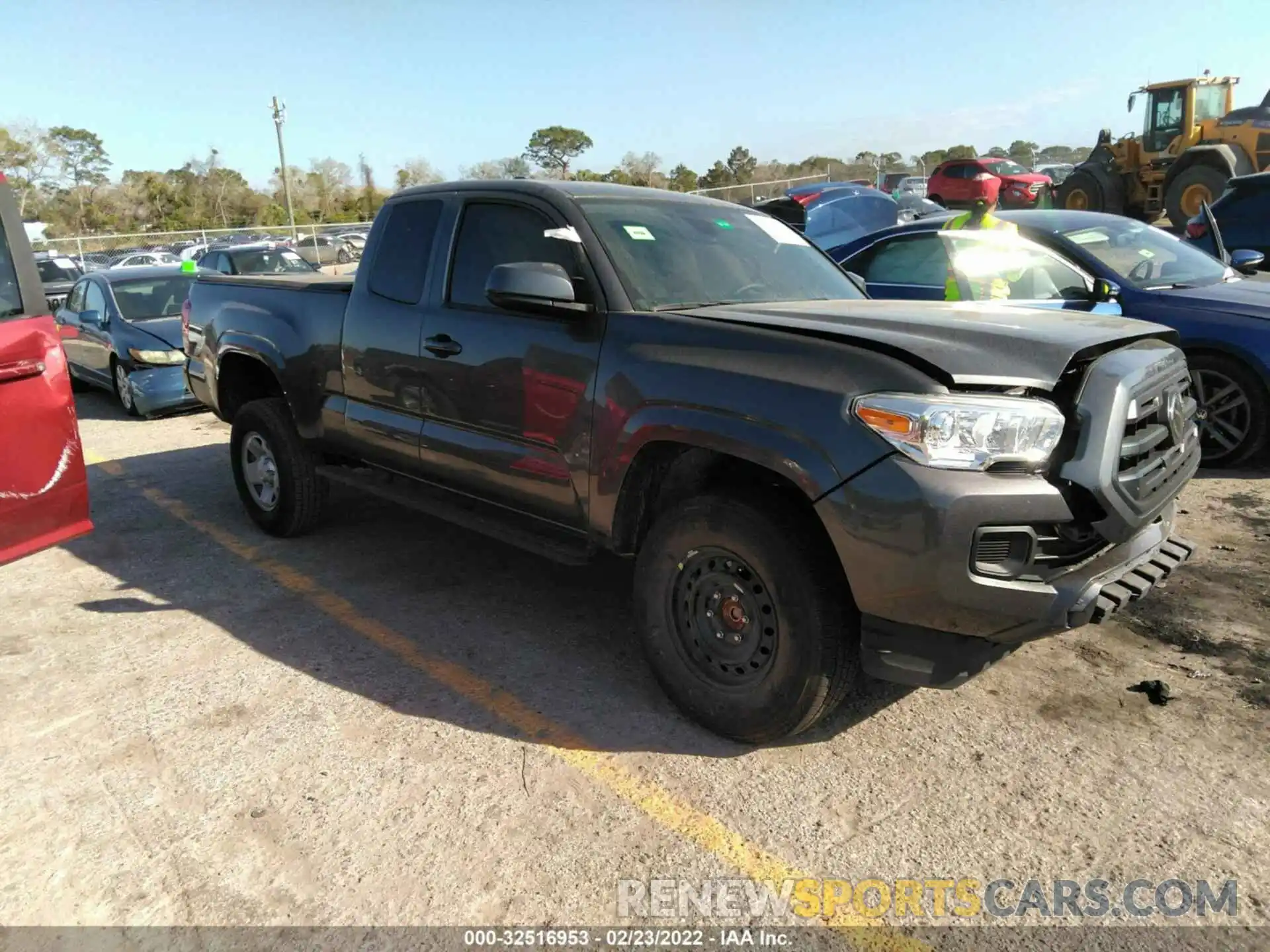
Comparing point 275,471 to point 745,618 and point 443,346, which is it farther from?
point 745,618

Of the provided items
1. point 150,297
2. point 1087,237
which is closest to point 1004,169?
point 1087,237

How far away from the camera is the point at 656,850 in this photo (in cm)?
269

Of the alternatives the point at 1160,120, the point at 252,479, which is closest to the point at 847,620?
the point at 252,479

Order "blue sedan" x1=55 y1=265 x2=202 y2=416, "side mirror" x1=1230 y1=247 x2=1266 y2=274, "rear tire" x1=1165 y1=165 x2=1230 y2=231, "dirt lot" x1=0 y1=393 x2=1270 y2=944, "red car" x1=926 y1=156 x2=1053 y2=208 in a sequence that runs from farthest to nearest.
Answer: "red car" x1=926 y1=156 x2=1053 y2=208 < "rear tire" x1=1165 y1=165 x2=1230 y2=231 < "blue sedan" x1=55 y1=265 x2=202 y2=416 < "side mirror" x1=1230 y1=247 x2=1266 y2=274 < "dirt lot" x1=0 y1=393 x2=1270 y2=944

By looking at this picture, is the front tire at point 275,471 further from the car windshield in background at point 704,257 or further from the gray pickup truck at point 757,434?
the car windshield in background at point 704,257

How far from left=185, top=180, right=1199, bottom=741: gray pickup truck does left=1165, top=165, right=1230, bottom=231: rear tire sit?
1758cm

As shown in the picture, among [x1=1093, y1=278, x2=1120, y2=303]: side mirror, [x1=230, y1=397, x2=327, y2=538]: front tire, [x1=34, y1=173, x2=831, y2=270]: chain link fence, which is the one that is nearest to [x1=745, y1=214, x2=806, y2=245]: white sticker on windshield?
[x1=1093, y1=278, x2=1120, y2=303]: side mirror

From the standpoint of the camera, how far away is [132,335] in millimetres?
9562

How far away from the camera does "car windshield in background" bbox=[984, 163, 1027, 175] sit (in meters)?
26.4

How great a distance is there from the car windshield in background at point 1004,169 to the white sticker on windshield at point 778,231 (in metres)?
24.5

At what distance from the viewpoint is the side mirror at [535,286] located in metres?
3.37

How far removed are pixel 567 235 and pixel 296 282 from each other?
7.77 ft

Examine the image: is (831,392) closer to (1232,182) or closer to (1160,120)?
(1232,182)

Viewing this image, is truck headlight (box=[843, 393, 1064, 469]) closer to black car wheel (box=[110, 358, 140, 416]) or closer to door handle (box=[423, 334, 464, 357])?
door handle (box=[423, 334, 464, 357])
